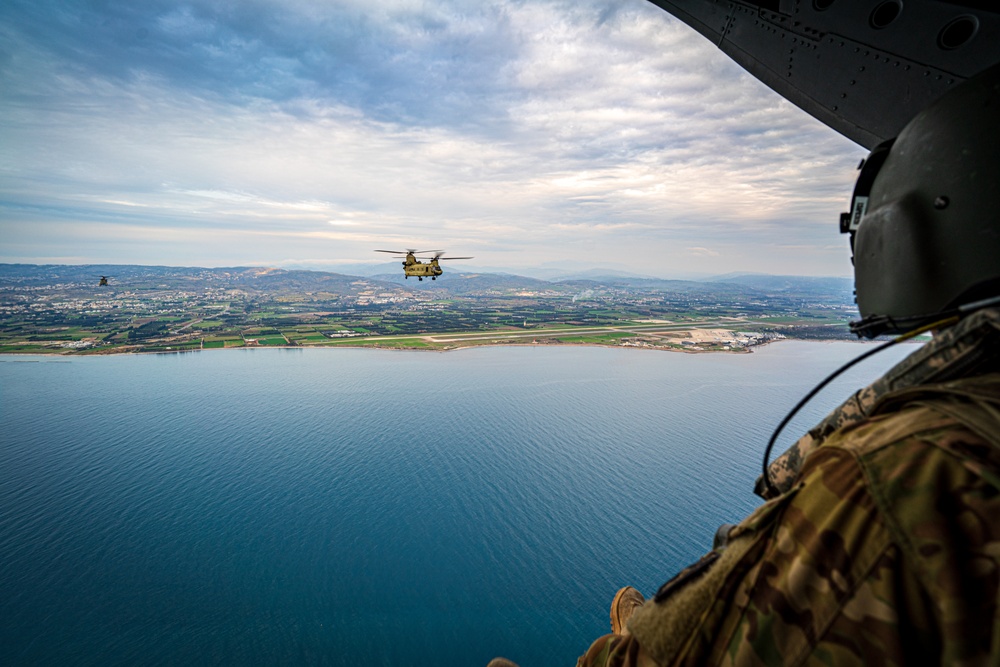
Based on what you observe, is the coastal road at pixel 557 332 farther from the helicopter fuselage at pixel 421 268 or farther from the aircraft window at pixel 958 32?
the aircraft window at pixel 958 32

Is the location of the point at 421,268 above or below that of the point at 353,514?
above

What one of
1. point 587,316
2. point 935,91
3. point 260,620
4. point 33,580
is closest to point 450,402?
point 260,620

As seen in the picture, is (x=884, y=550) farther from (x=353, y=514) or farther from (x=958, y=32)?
(x=353, y=514)

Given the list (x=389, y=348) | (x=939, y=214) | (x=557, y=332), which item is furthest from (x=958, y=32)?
(x=557, y=332)

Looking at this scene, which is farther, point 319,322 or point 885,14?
point 319,322

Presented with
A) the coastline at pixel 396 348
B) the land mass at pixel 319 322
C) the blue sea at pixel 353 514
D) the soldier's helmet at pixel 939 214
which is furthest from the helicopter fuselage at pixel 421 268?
the soldier's helmet at pixel 939 214

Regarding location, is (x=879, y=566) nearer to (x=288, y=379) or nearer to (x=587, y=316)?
(x=288, y=379)

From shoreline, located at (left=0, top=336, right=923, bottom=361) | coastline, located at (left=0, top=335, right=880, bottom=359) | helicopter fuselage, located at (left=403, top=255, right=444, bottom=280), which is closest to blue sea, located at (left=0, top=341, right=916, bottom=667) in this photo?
helicopter fuselage, located at (left=403, top=255, right=444, bottom=280)
